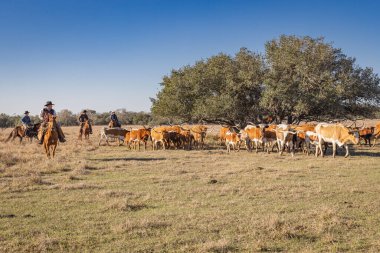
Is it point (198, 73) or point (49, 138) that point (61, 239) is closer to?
point (49, 138)

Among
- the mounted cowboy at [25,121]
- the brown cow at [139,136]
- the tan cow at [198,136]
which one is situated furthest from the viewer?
the mounted cowboy at [25,121]

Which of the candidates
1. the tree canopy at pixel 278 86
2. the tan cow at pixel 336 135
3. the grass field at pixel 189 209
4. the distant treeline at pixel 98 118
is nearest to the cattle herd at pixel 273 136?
the tan cow at pixel 336 135

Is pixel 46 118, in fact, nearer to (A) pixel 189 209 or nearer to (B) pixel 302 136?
(A) pixel 189 209

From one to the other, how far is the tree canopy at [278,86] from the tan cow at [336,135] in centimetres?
364

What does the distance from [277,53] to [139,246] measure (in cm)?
2060

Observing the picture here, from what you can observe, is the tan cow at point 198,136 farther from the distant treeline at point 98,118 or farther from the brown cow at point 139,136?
the distant treeline at point 98,118

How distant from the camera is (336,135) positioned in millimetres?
18859

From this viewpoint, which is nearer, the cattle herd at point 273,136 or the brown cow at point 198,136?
the cattle herd at point 273,136

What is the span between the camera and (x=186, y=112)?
26.8m

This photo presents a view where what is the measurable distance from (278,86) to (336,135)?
5218 millimetres

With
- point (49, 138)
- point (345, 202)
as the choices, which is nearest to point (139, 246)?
point (345, 202)

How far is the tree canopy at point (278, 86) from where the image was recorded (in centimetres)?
2336

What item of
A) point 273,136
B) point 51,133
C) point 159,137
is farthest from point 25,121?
point 273,136

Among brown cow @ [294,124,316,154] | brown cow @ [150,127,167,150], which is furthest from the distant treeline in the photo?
brown cow @ [294,124,316,154]
